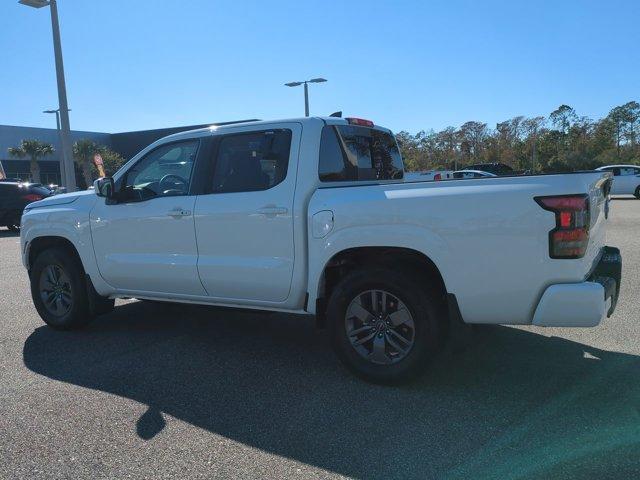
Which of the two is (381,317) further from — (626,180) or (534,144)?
(534,144)

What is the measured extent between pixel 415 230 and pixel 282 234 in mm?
1101

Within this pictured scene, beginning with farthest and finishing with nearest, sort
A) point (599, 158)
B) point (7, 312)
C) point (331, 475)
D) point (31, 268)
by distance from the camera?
point (599, 158), point (7, 312), point (31, 268), point (331, 475)

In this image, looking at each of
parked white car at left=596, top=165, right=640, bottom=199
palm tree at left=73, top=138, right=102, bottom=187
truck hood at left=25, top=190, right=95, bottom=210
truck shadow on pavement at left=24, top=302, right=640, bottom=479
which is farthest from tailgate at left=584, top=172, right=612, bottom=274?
palm tree at left=73, top=138, right=102, bottom=187

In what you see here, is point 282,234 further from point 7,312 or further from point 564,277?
point 7,312

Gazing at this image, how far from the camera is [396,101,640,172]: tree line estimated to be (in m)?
56.4

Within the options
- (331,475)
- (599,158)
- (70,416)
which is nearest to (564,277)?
(331,475)

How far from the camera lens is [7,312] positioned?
6.87 meters

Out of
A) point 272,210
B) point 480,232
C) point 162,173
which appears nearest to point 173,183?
point 162,173

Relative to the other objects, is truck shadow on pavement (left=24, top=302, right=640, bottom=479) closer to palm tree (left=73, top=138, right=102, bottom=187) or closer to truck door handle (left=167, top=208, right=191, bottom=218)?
truck door handle (left=167, top=208, right=191, bottom=218)

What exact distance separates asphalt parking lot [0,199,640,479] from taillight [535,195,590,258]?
1.06 m

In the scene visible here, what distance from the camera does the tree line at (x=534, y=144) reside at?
185 ft

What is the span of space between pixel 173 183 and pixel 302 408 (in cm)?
245

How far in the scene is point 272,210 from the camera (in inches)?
174

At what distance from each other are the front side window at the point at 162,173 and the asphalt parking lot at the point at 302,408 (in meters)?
1.46
